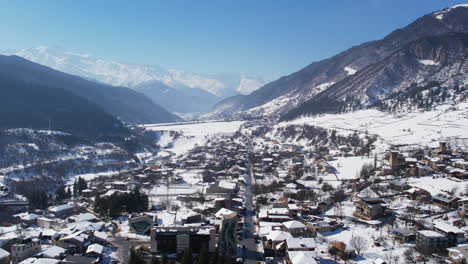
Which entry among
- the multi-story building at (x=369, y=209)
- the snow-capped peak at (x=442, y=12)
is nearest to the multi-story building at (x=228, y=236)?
the multi-story building at (x=369, y=209)

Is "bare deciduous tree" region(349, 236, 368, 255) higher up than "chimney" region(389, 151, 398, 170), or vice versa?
"chimney" region(389, 151, 398, 170)

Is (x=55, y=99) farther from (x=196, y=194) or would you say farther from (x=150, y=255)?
(x=150, y=255)

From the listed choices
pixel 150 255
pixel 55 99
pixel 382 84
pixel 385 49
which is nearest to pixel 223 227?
pixel 150 255

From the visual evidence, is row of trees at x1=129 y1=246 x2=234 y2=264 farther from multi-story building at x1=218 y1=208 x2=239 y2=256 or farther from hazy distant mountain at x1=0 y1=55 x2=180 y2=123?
hazy distant mountain at x1=0 y1=55 x2=180 y2=123

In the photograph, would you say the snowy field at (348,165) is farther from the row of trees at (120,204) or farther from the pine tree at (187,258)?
the pine tree at (187,258)

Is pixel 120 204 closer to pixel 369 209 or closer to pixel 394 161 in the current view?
pixel 369 209

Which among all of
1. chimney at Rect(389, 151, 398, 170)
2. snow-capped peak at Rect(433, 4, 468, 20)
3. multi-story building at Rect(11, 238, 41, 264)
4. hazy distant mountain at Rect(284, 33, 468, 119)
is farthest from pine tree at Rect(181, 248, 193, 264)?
snow-capped peak at Rect(433, 4, 468, 20)

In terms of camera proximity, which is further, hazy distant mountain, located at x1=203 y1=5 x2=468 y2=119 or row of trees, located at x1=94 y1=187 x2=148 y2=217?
hazy distant mountain, located at x1=203 y1=5 x2=468 y2=119

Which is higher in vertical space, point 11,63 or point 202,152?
point 11,63
